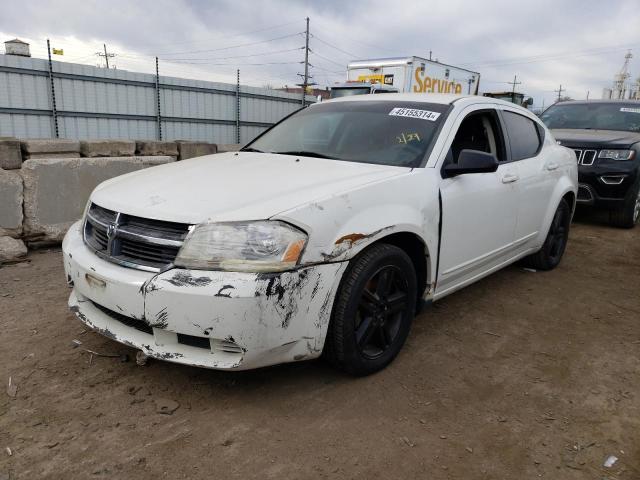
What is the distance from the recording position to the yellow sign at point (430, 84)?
16.6 metres

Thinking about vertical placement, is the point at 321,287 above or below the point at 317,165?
below

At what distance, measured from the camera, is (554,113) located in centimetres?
888

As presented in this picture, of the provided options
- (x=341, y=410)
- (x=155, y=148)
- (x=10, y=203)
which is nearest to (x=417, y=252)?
(x=341, y=410)

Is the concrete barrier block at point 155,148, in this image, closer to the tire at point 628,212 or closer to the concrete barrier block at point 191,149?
the concrete barrier block at point 191,149

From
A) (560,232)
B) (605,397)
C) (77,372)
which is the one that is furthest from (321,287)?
(560,232)

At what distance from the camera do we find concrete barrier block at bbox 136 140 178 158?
6126mm

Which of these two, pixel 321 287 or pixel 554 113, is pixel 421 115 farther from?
pixel 554 113

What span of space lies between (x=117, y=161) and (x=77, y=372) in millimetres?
3315

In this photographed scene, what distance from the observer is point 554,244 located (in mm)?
5059

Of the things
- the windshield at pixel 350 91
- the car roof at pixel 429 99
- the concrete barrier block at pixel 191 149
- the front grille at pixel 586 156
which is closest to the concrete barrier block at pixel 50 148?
the concrete barrier block at pixel 191 149

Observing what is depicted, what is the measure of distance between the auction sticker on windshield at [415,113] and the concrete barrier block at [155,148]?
3.73 m

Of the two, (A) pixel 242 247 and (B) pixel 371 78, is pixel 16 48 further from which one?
(A) pixel 242 247

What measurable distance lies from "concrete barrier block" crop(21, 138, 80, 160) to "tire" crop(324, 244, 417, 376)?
4.11 metres

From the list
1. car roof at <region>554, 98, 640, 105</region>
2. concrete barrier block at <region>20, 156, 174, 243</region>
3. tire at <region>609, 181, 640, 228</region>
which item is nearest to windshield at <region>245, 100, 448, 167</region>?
concrete barrier block at <region>20, 156, 174, 243</region>
